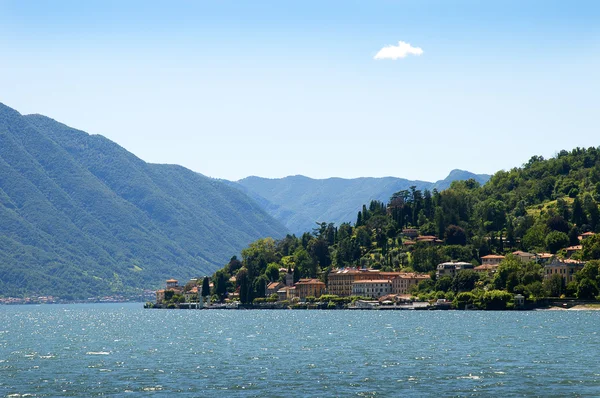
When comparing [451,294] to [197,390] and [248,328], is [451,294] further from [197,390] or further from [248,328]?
[197,390]

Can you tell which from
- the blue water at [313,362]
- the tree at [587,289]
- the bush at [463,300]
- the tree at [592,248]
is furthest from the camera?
the tree at [592,248]

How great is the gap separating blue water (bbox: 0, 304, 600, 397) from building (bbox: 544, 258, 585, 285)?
192 feet

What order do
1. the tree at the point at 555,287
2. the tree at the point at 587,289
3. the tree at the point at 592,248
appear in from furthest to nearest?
the tree at the point at 592,248, the tree at the point at 555,287, the tree at the point at 587,289

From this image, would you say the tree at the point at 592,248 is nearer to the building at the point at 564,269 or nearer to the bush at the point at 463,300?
the building at the point at 564,269

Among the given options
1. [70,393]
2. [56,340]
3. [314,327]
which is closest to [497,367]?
[70,393]

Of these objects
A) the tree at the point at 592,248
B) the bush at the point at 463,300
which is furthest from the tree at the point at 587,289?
the bush at the point at 463,300

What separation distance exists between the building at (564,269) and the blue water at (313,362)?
58.5 meters

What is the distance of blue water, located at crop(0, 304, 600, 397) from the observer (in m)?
66.6

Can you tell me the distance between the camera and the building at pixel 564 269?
18812cm

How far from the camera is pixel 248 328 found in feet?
460

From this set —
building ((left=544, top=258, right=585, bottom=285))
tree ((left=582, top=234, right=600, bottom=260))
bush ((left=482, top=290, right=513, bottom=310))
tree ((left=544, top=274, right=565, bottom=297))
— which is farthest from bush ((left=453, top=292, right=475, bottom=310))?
tree ((left=582, top=234, right=600, bottom=260))

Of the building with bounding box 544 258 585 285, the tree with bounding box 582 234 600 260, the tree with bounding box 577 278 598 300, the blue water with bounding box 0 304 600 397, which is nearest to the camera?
the blue water with bounding box 0 304 600 397

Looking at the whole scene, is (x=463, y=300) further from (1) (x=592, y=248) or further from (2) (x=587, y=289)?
(1) (x=592, y=248)

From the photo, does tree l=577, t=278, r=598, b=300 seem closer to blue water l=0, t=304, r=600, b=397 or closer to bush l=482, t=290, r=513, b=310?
bush l=482, t=290, r=513, b=310
